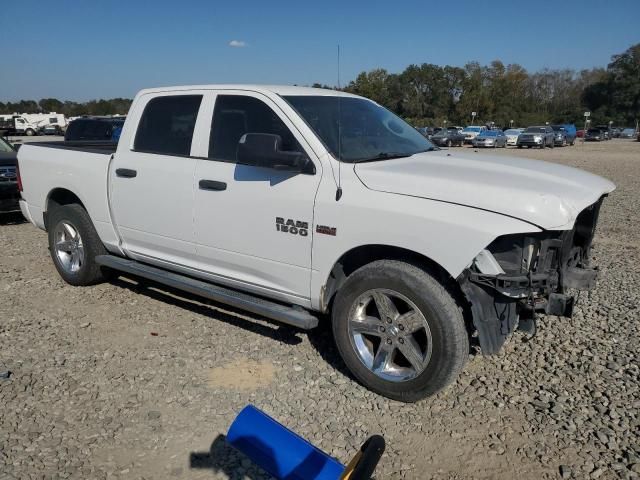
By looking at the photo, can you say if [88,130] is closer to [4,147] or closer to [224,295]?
[4,147]

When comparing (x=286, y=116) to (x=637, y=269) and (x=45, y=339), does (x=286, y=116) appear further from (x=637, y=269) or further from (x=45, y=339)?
(x=637, y=269)

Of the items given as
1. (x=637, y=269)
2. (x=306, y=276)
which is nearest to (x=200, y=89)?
(x=306, y=276)

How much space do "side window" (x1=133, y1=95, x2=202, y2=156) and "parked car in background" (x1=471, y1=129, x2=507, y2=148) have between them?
123 ft

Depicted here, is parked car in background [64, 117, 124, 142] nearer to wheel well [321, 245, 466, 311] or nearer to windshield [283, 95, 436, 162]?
windshield [283, 95, 436, 162]

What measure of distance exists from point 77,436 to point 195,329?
1.58m

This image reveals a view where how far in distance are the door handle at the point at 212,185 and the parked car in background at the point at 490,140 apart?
37852 mm

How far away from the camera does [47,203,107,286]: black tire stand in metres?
5.30

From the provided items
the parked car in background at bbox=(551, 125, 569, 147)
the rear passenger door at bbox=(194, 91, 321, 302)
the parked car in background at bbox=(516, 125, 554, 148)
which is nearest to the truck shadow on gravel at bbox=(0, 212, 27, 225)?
the rear passenger door at bbox=(194, 91, 321, 302)

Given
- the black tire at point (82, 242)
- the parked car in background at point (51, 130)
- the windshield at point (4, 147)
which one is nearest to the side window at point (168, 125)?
the black tire at point (82, 242)

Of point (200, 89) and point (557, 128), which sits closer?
point (200, 89)

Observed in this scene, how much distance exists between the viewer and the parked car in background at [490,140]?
39281mm

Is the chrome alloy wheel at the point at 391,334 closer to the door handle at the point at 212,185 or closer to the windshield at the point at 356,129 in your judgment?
the windshield at the point at 356,129

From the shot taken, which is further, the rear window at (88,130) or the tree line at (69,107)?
the tree line at (69,107)

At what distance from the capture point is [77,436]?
124 inches
